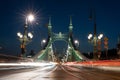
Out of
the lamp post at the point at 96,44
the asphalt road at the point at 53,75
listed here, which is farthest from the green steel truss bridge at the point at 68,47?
the asphalt road at the point at 53,75

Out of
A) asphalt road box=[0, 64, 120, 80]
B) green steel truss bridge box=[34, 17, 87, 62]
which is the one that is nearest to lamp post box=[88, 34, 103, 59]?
asphalt road box=[0, 64, 120, 80]

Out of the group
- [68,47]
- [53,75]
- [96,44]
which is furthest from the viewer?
[68,47]

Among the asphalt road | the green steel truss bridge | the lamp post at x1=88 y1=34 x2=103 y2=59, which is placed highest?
the green steel truss bridge

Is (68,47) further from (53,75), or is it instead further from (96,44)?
(53,75)

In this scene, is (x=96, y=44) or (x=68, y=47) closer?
(x=96, y=44)

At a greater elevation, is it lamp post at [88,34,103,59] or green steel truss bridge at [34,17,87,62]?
green steel truss bridge at [34,17,87,62]

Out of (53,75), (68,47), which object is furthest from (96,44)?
(68,47)

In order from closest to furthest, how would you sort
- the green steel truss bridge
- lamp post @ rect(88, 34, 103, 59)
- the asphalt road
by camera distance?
the asphalt road < lamp post @ rect(88, 34, 103, 59) < the green steel truss bridge

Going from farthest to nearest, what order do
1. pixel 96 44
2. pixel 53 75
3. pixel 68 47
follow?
pixel 68 47 → pixel 96 44 → pixel 53 75

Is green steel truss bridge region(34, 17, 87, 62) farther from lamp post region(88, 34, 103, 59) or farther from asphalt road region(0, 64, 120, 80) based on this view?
asphalt road region(0, 64, 120, 80)

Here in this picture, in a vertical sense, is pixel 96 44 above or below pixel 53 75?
above

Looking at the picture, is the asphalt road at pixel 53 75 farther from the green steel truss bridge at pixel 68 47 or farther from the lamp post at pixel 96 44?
the green steel truss bridge at pixel 68 47

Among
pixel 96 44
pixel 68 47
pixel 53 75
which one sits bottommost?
pixel 53 75

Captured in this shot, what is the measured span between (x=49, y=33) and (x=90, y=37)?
407 feet
